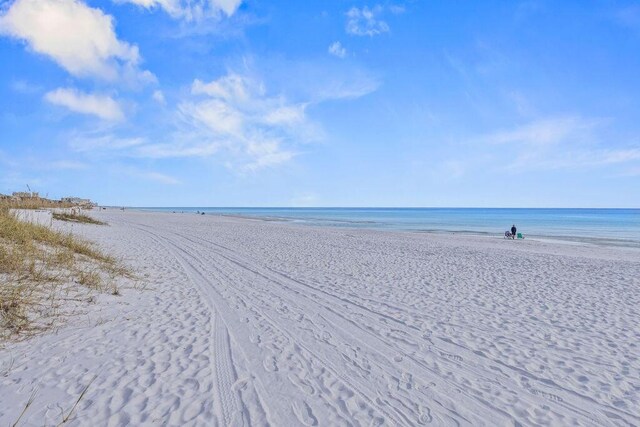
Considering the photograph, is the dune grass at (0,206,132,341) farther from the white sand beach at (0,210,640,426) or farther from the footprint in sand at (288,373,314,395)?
the footprint in sand at (288,373,314,395)

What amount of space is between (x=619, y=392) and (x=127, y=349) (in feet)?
21.7

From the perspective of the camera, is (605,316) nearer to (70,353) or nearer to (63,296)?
(70,353)

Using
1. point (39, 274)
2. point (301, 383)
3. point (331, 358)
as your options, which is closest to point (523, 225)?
point (331, 358)

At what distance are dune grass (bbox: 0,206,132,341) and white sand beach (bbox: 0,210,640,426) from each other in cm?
50

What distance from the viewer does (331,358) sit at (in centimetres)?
541

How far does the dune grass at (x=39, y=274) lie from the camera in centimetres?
570

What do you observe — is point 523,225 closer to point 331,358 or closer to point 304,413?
point 331,358

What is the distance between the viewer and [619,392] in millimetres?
4621

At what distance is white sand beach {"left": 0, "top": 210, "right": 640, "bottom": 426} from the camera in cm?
400

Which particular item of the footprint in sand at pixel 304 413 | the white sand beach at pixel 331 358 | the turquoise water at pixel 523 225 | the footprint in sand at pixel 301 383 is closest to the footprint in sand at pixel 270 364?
the white sand beach at pixel 331 358

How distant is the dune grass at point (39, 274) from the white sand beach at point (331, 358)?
50 cm

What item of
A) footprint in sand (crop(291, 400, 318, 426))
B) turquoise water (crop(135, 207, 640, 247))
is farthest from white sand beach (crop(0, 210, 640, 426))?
turquoise water (crop(135, 207, 640, 247))

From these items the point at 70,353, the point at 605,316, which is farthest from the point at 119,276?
the point at 605,316

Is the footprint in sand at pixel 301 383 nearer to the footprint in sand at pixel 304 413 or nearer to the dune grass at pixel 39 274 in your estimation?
the footprint in sand at pixel 304 413
